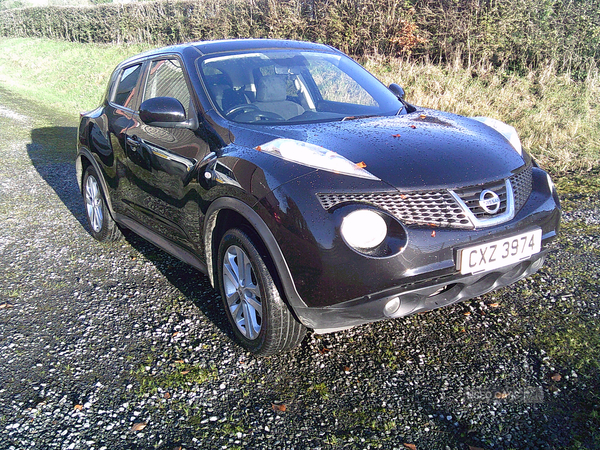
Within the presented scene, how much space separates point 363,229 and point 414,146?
710 mm

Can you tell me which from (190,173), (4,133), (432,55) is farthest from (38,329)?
(432,55)

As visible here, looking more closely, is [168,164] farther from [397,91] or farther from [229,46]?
[397,91]

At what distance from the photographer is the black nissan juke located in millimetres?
2568

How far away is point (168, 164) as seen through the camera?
364cm

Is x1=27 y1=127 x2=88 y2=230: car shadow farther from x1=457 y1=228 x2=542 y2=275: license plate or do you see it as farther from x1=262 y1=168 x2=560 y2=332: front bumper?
x1=457 y1=228 x2=542 y2=275: license plate

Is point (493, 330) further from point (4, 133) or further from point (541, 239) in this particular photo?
point (4, 133)

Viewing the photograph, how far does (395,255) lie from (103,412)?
5.54 feet

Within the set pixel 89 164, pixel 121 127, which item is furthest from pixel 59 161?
pixel 121 127

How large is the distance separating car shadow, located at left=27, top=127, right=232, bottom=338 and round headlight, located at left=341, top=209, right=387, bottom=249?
132 centimetres

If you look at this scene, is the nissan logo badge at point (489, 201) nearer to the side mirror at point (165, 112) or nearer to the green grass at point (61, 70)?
the side mirror at point (165, 112)

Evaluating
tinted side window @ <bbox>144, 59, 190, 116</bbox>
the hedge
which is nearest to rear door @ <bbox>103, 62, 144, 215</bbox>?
tinted side window @ <bbox>144, 59, 190, 116</bbox>

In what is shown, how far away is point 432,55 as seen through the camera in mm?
11602

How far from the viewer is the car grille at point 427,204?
259 centimetres

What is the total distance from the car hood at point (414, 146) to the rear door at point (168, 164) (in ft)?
1.44
